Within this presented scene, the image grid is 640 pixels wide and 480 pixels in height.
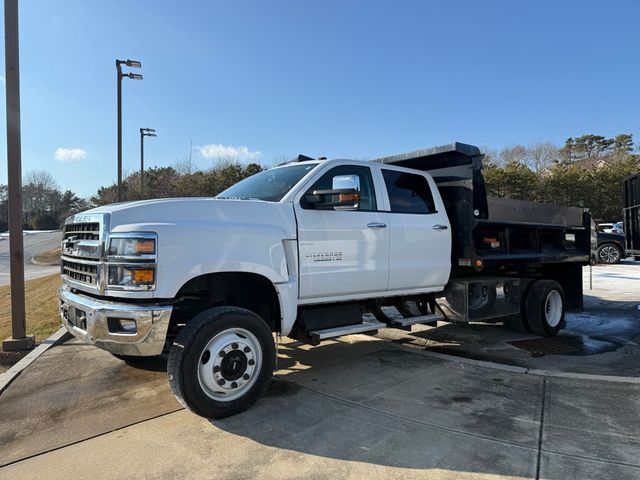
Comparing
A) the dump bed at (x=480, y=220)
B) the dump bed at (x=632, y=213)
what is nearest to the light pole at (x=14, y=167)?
the dump bed at (x=480, y=220)

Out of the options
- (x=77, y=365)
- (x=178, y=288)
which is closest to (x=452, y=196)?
(x=178, y=288)

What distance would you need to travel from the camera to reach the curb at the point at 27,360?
5.02m

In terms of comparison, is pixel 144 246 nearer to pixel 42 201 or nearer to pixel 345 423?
pixel 345 423

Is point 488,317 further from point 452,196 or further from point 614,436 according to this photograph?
point 614,436

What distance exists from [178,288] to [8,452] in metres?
1.61

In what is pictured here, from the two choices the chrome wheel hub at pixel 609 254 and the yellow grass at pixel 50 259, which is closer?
the chrome wheel hub at pixel 609 254

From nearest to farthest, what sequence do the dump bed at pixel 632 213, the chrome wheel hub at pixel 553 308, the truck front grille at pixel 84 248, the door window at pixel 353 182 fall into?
the truck front grille at pixel 84 248, the door window at pixel 353 182, the chrome wheel hub at pixel 553 308, the dump bed at pixel 632 213

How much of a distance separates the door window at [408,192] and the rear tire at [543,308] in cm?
262

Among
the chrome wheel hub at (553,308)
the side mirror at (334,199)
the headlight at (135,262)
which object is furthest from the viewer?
the chrome wheel hub at (553,308)

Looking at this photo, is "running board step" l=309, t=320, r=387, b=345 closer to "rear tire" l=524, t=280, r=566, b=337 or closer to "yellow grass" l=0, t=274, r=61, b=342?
"rear tire" l=524, t=280, r=566, b=337

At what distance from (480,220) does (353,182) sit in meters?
2.01

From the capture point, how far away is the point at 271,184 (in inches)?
201

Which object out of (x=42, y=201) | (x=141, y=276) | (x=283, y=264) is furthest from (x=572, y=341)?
(x=42, y=201)

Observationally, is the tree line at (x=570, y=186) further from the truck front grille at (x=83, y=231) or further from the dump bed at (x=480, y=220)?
the truck front grille at (x=83, y=231)
